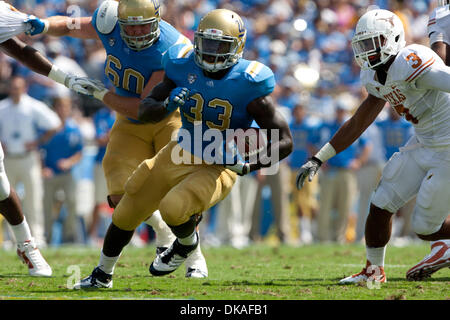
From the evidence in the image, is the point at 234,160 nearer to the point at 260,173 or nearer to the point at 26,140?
the point at 26,140

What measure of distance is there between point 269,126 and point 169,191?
2.40 feet

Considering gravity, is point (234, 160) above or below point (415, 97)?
below

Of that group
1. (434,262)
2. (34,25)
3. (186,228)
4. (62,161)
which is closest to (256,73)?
(186,228)

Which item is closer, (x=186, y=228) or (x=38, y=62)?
(x=186, y=228)

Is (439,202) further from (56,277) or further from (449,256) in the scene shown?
(56,277)

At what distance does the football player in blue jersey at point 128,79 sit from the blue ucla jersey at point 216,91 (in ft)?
1.83

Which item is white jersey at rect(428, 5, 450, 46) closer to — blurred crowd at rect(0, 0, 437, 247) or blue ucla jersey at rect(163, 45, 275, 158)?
blue ucla jersey at rect(163, 45, 275, 158)

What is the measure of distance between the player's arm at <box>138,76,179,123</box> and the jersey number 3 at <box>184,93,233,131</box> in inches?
6.4

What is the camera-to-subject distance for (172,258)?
4973mm

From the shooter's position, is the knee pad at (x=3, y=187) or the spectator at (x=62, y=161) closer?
the knee pad at (x=3, y=187)

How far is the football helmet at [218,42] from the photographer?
15.3 feet

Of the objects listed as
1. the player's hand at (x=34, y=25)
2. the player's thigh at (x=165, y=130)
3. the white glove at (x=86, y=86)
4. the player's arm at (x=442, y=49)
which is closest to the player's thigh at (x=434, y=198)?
the player's arm at (x=442, y=49)

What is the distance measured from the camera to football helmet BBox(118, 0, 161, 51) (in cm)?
516

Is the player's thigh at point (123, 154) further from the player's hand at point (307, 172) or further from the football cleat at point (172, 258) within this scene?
the player's hand at point (307, 172)
